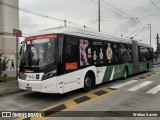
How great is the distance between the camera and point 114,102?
8289mm

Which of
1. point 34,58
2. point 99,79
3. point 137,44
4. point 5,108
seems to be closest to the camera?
point 5,108

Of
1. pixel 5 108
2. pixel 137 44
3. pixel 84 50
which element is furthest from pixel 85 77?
pixel 137 44

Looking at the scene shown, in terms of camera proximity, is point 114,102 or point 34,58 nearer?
point 114,102

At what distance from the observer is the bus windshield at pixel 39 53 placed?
336 inches

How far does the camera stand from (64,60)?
8766mm

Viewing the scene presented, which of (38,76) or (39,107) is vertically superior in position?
(38,76)

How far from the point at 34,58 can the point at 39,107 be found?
2142mm

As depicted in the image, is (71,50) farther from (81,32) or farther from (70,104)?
(70,104)

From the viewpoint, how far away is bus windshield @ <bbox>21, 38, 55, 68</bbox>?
8.53 m

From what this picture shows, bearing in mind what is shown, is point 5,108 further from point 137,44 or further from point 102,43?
point 137,44

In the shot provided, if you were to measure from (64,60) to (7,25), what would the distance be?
4191 cm

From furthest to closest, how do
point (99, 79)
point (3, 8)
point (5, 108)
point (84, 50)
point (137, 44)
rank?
point (3, 8) < point (137, 44) < point (99, 79) < point (84, 50) < point (5, 108)

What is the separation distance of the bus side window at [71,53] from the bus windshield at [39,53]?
25.7 inches

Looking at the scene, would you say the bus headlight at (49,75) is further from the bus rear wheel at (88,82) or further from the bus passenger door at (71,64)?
the bus rear wheel at (88,82)
